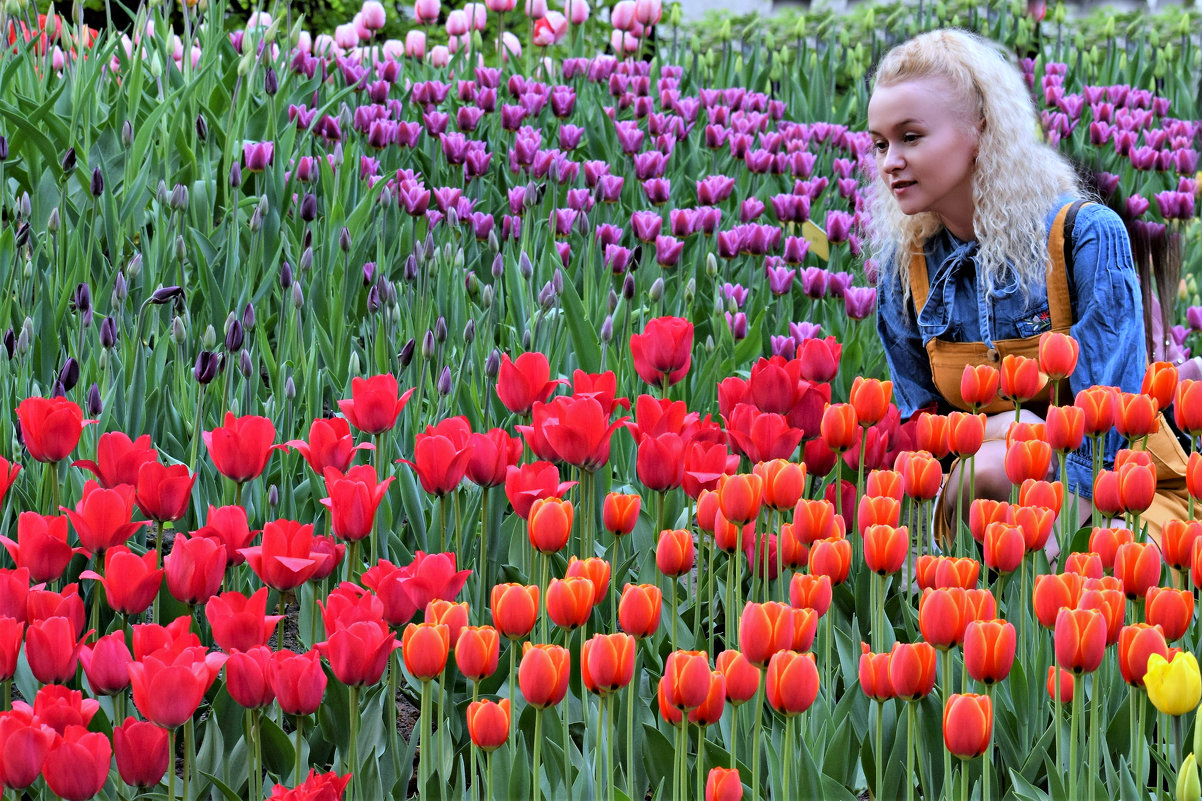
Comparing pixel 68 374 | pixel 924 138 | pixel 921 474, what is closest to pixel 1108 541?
pixel 921 474

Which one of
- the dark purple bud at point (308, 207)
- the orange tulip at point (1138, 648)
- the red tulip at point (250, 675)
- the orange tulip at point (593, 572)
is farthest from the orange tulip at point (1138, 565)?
the dark purple bud at point (308, 207)

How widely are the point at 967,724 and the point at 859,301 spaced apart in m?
2.24

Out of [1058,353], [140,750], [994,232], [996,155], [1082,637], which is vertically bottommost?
[140,750]

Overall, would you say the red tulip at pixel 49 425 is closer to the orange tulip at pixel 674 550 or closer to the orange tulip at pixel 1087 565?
the orange tulip at pixel 674 550

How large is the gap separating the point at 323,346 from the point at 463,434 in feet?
4.21

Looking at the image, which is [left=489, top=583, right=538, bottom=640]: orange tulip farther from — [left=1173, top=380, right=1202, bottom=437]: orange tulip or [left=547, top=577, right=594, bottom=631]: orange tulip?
[left=1173, top=380, right=1202, bottom=437]: orange tulip

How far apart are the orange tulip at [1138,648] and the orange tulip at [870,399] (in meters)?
0.78

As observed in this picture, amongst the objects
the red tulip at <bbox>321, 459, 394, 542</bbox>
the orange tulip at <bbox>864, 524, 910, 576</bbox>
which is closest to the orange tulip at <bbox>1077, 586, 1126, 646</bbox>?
the orange tulip at <bbox>864, 524, 910, 576</bbox>

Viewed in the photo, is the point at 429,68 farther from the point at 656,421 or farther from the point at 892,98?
the point at 656,421

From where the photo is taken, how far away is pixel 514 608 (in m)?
1.42

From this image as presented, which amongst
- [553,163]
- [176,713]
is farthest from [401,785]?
[553,163]

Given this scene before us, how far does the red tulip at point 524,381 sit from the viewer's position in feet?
7.13

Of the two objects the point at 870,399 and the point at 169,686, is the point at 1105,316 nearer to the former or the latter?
the point at 870,399

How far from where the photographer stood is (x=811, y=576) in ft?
5.17
